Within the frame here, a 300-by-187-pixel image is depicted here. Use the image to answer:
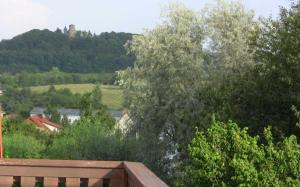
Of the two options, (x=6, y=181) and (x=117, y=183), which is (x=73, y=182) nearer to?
(x=117, y=183)

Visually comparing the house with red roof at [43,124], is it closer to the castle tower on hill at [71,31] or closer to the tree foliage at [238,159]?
the castle tower on hill at [71,31]

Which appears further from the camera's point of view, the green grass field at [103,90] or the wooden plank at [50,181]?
the green grass field at [103,90]

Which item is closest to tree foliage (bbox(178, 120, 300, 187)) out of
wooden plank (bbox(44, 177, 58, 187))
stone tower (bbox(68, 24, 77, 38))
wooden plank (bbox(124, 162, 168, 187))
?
Answer: wooden plank (bbox(44, 177, 58, 187))

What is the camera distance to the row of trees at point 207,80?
20.6m

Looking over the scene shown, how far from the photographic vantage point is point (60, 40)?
130000 millimetres

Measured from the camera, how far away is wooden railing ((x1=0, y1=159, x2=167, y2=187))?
4.44m

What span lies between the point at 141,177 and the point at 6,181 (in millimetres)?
1417

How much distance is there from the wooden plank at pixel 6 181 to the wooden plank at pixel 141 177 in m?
0.83

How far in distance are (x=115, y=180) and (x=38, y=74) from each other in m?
124

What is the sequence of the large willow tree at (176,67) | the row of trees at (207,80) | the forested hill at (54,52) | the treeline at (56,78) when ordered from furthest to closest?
1. the forested hill at (54,52)
2. the treeline at (56,78)
3. the large willow tree at (176,67)
4. the row of trees at (207,80)

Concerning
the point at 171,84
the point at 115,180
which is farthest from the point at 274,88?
the point at 115,180

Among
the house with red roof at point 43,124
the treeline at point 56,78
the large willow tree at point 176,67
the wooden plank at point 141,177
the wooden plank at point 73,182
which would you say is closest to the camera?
the wooden plank at point 141,177

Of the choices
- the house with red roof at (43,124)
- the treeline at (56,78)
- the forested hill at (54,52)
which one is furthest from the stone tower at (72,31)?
the house with red roof at (43,124)

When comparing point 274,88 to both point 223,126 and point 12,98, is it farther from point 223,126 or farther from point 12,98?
point 12,98
